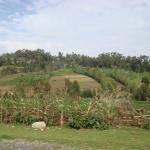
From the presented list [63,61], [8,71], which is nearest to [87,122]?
[8,71]

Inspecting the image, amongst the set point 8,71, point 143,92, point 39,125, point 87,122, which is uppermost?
point 8,71

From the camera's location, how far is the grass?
44.3 feet

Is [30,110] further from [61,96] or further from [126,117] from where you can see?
[126,117]

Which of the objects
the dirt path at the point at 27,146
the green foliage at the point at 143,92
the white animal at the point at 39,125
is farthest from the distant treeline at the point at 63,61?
the dirt path at the point at 27,146

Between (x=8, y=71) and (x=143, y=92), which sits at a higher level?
(x=8, y=71)

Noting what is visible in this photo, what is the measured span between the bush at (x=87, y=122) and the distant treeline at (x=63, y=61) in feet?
154

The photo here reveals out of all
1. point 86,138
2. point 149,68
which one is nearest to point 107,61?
point 149,68

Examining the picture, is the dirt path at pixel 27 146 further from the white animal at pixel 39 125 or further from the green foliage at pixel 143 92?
the green foliage at pixel 143 92

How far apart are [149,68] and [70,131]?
66298mm

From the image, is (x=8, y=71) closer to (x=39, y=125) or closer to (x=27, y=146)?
(x=39, y=125)

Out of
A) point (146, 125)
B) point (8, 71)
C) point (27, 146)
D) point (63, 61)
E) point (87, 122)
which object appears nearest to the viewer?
point (27, 146)

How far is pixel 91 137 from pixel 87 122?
10.7ft

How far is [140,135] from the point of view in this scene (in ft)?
55.4

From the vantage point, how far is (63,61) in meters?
91.3
